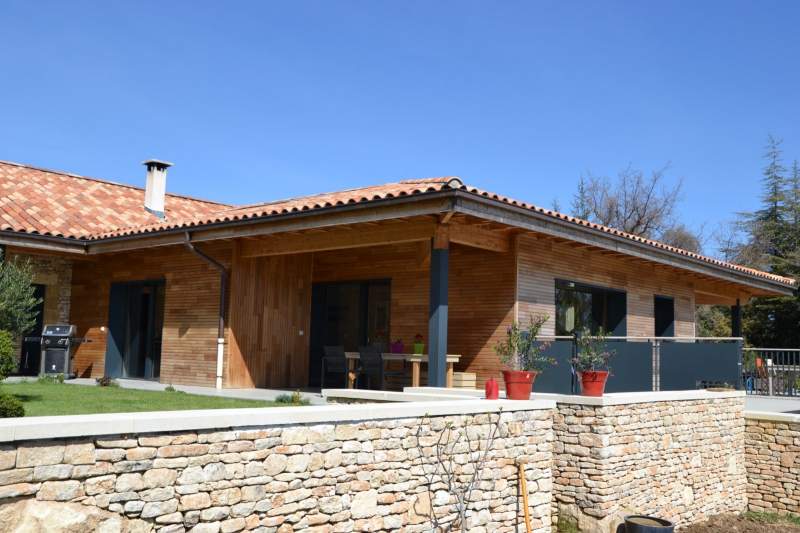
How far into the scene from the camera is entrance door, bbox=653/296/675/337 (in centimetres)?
1609

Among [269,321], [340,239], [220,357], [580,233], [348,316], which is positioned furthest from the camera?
[348,316]

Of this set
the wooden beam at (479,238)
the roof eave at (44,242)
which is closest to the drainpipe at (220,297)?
the roof eave at (44,242)

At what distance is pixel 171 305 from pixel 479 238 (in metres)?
6.65

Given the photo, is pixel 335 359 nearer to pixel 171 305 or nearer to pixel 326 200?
pixel 326 200

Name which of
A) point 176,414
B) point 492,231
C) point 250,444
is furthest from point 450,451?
point 492,231

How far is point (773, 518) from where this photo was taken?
37.0ft

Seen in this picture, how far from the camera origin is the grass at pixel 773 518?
11.1 m

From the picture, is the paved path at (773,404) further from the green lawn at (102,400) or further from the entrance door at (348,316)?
the green lawn at (102,400)

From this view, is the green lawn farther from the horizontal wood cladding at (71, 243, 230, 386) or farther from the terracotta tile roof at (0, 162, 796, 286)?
the terracotta tile roof at (0, 162, 796, 286)

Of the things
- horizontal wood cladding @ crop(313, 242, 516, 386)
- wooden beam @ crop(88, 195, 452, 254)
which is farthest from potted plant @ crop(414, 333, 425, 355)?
wooden beam @ crop(88, 195, 452, 254)

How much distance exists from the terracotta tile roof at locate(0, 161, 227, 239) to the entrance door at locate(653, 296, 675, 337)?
462 inches

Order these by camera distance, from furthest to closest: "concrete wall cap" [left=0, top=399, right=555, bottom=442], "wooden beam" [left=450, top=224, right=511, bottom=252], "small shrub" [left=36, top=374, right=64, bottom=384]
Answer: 1. "small shrub" [left=36, top=374, right=64, bottom=384]
2. "wooden beam" [left=450, top=224, right=511, bottom=252]
3. "concrete wall cap" [left=0, top=399, right=555, bottom=442]

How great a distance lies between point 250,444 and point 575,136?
106 feet

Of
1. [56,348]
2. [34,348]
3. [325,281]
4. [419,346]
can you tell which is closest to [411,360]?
[419,346]
